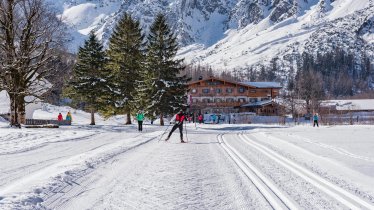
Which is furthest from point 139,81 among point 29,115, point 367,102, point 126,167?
point 367,102

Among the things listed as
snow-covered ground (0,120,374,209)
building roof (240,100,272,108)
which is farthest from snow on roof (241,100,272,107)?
snow-covered ground (0,120,374,209)

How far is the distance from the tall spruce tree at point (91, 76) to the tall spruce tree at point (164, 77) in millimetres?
4751

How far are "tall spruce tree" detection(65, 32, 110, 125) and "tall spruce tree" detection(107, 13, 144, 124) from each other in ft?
3.35

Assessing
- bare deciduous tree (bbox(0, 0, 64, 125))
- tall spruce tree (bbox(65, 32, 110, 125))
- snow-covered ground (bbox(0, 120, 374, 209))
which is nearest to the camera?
snow-covered ground (bbox(0, 120, 374, 209))

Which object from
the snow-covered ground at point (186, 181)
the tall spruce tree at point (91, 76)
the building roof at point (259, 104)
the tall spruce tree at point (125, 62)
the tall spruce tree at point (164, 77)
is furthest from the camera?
the building roof at point (259, 104)

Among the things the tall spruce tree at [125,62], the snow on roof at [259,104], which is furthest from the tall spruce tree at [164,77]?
the snow on roof at [259,104]


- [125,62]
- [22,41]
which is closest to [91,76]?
[125,62]

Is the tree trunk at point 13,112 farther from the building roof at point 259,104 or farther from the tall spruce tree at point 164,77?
the building roof at point 259,104

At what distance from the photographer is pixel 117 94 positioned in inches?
1692

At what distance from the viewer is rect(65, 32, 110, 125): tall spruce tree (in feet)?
138

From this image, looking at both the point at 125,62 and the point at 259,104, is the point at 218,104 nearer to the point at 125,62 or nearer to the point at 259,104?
the point at 259,104

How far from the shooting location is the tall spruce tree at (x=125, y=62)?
143 ft

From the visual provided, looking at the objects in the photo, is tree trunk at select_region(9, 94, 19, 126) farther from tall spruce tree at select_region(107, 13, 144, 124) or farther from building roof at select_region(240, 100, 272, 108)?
building roof at select_region(240, 100, 272, 108)

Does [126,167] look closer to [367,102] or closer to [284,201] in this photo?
[284,201]
